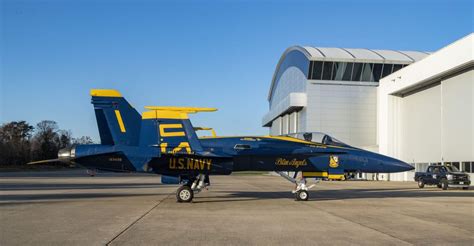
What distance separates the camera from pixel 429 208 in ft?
48.9

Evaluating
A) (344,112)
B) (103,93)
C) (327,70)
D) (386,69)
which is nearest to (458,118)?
(344,112)

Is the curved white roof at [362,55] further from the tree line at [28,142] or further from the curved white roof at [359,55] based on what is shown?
the tree line at [28,142]

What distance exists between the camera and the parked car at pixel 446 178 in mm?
28328

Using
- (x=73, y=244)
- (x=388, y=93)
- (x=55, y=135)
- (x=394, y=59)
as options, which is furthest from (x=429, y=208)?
(x=55, y=135)

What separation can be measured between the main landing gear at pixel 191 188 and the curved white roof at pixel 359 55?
39320mm

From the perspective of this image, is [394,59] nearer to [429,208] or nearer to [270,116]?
[270,116]

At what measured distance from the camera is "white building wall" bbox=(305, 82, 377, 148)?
52.4 m

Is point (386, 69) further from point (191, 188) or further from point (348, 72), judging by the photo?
point (191, 188)

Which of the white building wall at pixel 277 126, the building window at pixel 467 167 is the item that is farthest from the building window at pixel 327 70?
the building window at pixel 467 167

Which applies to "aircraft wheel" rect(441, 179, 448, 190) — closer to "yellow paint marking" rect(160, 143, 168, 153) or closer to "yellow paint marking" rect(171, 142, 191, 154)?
"yellow paint marking" rect(171, 142, 191, 154)

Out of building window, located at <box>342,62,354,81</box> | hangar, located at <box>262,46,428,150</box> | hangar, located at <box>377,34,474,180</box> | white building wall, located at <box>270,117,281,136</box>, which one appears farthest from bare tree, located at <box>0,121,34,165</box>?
hangar, located at <box>377,34,474,180</box>

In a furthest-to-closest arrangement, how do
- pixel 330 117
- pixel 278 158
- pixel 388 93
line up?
1. pixel 330 117
2. pixel 388 93
3. pixel 278 158

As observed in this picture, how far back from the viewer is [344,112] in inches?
2066

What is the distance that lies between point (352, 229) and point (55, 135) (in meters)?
117
